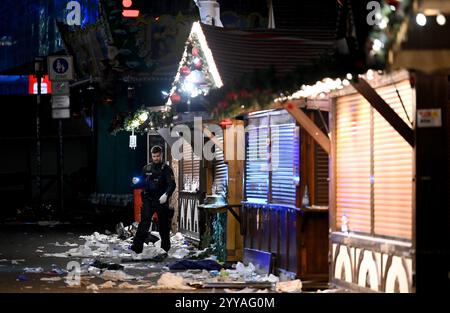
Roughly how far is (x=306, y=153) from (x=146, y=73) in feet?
53.2

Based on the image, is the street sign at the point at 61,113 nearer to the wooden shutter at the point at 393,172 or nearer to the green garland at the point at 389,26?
the wooden shutter at the point at 393,172

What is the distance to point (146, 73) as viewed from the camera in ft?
98.6

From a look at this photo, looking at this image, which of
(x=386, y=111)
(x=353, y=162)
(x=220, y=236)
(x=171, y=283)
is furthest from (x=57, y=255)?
(x=386, y=111)

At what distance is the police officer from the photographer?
1920 cm

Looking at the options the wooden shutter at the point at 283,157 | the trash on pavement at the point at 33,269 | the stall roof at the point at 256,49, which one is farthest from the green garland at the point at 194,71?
the trash on pavement at the point at 33,269

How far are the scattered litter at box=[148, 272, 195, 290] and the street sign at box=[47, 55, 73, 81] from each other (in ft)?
48.9

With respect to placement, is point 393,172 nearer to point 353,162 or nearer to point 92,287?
point 353,162

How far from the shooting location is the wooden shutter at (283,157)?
14898 millimetres

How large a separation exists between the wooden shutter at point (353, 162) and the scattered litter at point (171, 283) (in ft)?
9.05

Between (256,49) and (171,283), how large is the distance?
4529 mm

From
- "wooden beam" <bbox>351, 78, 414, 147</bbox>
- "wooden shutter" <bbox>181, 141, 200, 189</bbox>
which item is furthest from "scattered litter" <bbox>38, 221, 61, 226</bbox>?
"wooden beam" <bbox>351, 78, 414, 147</bbox>

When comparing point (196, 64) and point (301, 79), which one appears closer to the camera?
point (301, 79)

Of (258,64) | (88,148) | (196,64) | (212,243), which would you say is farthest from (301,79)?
(88,148)

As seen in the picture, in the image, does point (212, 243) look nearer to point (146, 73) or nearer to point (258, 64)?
point (258, 64)
